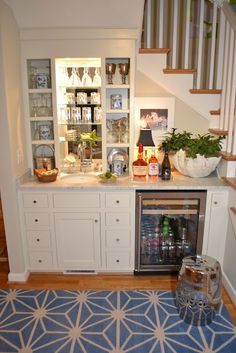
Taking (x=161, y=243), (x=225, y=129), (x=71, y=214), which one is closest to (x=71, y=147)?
(x=71, y=214)

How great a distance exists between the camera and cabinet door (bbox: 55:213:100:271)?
8.36ft

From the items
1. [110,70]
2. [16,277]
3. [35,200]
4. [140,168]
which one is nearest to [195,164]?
[140,168]

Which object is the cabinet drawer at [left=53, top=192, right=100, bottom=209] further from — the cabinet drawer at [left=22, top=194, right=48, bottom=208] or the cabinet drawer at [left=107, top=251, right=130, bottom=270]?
the cabinet drawer at [left=107, top=251, right=130, bottom=270]

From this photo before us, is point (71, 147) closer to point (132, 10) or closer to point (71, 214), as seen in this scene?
point (71, 214)

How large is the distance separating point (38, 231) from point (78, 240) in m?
0.37

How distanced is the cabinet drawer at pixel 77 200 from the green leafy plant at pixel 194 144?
861mm

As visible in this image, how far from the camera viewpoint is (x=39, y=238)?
8.51 ft

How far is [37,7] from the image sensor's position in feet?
7.60

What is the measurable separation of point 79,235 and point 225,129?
169 cm

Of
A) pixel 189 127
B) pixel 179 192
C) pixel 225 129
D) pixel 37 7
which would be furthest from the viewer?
pixel 189 127

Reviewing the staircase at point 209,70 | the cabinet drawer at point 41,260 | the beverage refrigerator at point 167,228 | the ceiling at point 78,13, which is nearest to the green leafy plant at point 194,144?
the staircase at point 209,70

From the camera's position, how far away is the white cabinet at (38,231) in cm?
250

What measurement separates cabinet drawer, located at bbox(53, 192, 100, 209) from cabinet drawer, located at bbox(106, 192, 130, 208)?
0.10 meters

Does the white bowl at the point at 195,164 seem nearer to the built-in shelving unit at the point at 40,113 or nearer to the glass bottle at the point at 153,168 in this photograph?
the glass bottle at the point at 153,168
